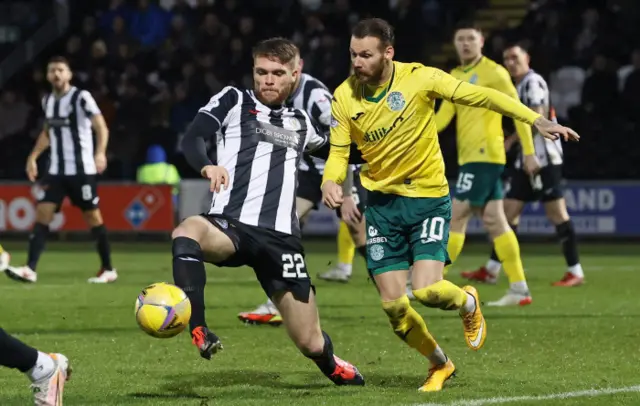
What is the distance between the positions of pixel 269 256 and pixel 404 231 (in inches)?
31.8

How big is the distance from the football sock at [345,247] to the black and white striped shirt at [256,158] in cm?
591

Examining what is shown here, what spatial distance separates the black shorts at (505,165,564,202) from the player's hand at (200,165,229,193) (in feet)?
21.2

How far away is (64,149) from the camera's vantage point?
512 inches

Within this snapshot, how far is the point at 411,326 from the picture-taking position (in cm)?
670

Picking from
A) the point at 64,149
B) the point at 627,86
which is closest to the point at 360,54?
the point at 64,149

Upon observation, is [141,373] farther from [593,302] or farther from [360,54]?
[593,302]

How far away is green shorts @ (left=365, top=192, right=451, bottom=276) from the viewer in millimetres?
6824

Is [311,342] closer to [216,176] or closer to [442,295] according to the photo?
[442,295]

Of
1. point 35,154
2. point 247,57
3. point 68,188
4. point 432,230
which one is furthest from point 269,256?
point 247,57

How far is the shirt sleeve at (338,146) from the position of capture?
666 cm

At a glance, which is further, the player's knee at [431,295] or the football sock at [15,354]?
the player's knee at [431,295]

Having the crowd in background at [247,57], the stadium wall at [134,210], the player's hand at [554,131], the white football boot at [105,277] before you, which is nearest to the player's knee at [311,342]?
the player's hand at [554,131]

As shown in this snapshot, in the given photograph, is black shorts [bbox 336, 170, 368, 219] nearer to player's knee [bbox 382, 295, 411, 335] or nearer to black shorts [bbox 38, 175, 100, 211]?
black shorts [bbox 38, 175, 100, 211]

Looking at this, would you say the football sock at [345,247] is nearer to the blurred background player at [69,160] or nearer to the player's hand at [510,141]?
the player's hand at [510,141]
